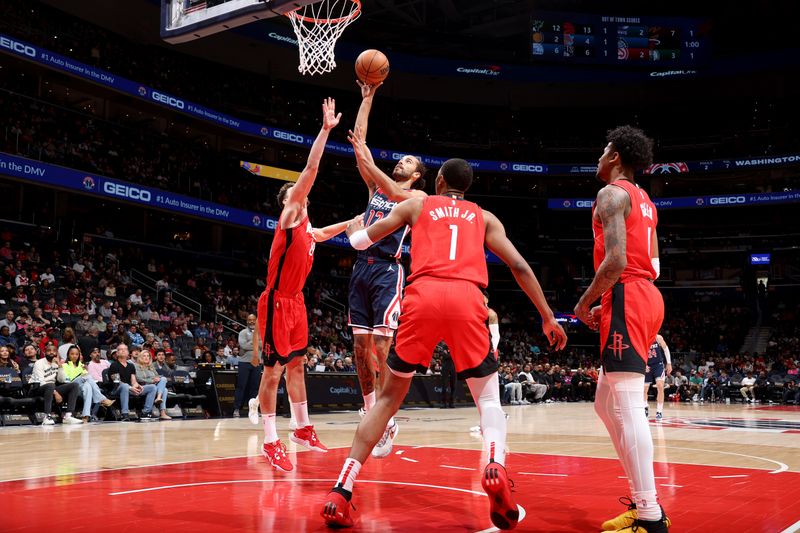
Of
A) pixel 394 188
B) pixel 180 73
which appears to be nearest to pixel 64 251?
pixel 180 73

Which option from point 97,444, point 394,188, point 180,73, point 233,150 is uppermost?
point 180,73

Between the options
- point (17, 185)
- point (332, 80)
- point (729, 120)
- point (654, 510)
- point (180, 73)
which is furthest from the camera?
point (729, 120)

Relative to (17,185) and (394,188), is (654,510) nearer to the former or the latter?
(394,188)

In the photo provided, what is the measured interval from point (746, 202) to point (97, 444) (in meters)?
36.1

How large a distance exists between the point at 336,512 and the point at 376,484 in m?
1.69

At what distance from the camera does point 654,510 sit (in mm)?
3670

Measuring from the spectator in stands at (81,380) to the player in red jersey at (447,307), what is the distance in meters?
9.18

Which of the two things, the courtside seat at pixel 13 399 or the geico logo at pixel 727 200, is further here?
the geico logo at pixel 727 200

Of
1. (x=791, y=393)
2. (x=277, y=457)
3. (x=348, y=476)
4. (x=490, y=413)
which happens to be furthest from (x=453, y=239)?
(x=791, y=393)

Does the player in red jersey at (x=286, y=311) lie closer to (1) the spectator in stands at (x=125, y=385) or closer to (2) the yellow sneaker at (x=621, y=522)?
(2) the yellow sneaker at (x=621, y=522)

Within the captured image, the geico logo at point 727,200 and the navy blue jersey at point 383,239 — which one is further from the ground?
the geico logo at point 727,200

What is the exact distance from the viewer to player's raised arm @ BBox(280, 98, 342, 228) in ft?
18.9

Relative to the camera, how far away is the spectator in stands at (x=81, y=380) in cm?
1199

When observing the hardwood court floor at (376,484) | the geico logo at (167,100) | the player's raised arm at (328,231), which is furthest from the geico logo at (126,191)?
the player's raised arm at (328,231)
